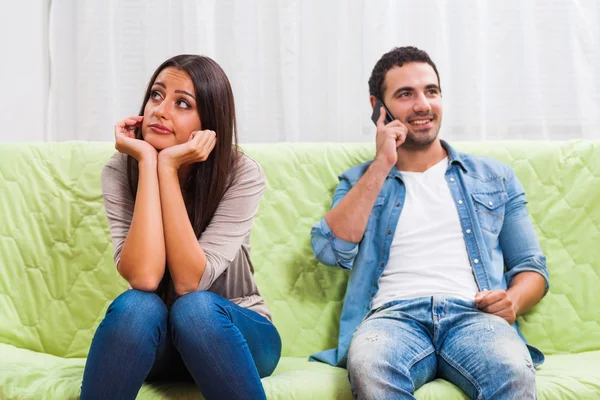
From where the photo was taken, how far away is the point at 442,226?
1761mm

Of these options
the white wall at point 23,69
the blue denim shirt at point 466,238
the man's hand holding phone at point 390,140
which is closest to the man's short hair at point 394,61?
the man's hand holding phone at point 390,140

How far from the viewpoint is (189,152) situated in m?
1.51

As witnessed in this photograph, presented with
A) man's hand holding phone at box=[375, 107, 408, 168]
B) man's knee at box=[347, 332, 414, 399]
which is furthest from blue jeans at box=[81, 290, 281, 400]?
man's hand holding phone at box=[375, 107, 408, 168]

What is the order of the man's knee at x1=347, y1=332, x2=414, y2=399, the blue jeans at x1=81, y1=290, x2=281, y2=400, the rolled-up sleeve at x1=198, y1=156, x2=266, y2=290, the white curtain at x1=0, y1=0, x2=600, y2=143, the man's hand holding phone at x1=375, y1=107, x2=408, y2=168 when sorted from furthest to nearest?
the white curtain at x1=0, y1=0, x2=600, y2=143 < the man's hand holding phone at x1=375, y1=107, x2=408, y2=168 < the rolled-up sleeve at x1=198, y1=156, x2=266, y2=290 < the man's knee at x1=347, y1=332, x2=414, y2=399 < the blue jeans at x1=81, y1=290, x2=281, y2=400

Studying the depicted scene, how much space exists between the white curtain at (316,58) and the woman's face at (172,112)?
2.30 feet

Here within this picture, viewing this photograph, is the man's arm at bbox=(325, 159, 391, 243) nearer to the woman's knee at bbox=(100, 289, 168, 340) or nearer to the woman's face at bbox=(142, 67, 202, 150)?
the woman's face at bbox=(142, 67, 202, 150)

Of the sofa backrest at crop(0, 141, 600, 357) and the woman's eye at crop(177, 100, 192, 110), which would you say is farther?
the sofa backrest at crop(0, 141, 600, 357)

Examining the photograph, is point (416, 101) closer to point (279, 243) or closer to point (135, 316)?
point (279, 243)

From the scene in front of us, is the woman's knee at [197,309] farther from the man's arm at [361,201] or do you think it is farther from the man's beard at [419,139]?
the man's beard at [419,139]

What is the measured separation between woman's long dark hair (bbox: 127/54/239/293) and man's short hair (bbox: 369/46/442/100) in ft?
1.63

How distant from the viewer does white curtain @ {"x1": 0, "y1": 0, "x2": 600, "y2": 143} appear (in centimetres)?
228

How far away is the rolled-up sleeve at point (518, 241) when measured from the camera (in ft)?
5.76

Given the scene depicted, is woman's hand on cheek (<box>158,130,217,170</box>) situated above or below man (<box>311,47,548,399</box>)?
above

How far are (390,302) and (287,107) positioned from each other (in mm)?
861
